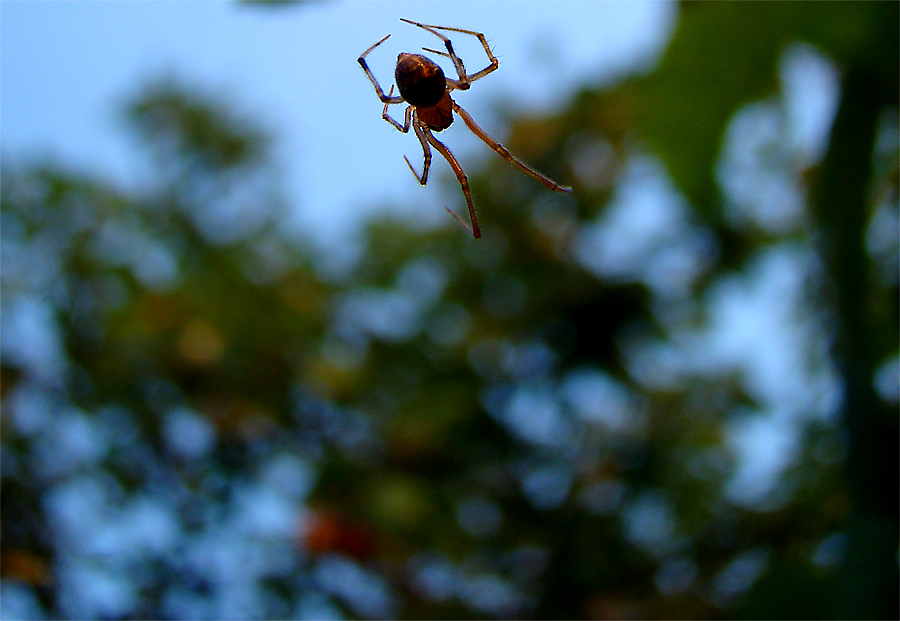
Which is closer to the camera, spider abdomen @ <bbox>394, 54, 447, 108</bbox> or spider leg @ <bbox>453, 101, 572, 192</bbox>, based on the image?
spider abdomen @ <bbox>394, 54, 447, 108</bbox>

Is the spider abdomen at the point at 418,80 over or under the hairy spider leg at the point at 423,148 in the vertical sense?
under

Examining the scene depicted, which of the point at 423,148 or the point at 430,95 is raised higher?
the point at 423,148

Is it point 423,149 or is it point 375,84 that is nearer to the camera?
point 375,84

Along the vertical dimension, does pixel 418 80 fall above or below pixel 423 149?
below

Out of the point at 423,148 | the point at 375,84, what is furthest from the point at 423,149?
the point at 375,84

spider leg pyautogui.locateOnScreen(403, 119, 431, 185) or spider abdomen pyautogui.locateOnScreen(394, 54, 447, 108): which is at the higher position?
spider leg pyautogui.locateOnScreen(403, 119, 431, 185)

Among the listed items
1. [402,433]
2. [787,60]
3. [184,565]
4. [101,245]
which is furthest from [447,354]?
[787,60]

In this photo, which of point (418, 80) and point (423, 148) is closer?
point (418, 80)

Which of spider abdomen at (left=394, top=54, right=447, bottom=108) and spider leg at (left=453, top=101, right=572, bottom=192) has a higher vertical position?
spider leg at (left=453, top=101, right=572, bottom=192)

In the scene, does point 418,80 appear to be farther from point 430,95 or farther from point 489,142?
point 489,142
